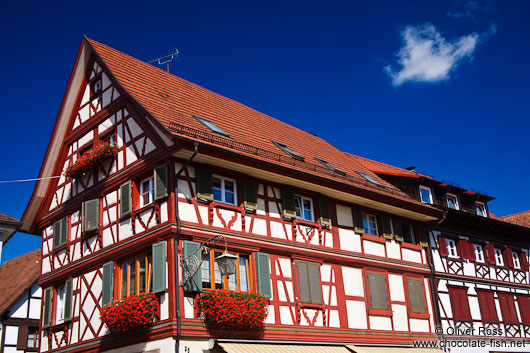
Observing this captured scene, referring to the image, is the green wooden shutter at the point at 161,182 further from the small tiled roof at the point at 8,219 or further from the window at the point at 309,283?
the window at the point at 309,283

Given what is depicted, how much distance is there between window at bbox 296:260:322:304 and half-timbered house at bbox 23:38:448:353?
4cm

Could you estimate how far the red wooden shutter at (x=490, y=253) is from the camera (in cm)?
2778

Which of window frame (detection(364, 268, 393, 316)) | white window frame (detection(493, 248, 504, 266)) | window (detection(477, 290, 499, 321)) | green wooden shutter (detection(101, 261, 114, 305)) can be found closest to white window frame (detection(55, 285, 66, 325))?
green wooden shutter (detection(101, 261, 114, 305))

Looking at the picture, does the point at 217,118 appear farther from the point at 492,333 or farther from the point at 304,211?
the point at 492,333

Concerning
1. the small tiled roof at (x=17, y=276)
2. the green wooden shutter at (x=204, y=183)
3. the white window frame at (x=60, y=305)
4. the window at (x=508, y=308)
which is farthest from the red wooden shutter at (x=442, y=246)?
the small tiled roof at (x=17, y=276)

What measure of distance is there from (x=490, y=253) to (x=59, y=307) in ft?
59.0

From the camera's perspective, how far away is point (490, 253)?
27.9 m

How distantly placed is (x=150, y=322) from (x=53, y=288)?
20.8 feet

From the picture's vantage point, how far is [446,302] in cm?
2423

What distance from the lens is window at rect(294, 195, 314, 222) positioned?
19.9 metres

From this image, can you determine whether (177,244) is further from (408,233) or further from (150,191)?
(408,233)

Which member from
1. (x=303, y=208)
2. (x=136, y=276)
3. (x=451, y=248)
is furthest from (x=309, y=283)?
(x=451, y=248)

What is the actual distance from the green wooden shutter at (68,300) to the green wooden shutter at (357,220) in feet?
30.4

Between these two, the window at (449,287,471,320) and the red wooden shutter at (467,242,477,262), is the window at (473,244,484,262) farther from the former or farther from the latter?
the window at (449,287,471,320)
